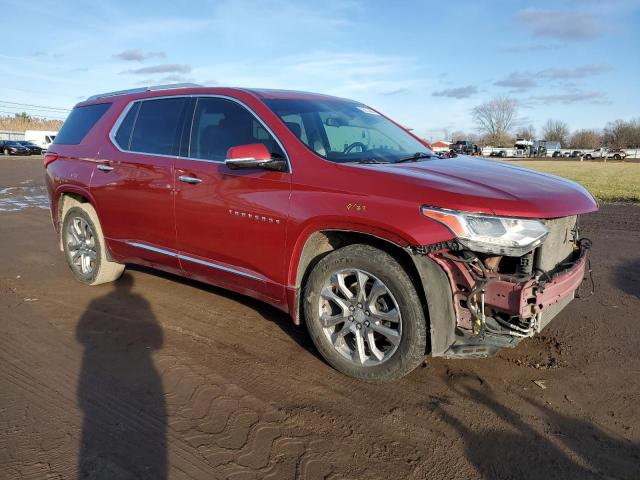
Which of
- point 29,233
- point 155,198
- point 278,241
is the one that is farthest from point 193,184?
point 29,233

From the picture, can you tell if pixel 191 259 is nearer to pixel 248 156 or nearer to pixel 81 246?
pixel 248 156

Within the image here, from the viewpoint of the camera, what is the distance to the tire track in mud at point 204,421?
2578mm

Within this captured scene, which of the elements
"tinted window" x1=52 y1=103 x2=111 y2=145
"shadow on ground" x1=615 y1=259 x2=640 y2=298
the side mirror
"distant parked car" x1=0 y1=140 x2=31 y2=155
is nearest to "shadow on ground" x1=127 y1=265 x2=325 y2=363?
the side mirror

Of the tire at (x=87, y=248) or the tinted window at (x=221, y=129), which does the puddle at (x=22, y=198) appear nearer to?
the tire at (x=87, y=248)

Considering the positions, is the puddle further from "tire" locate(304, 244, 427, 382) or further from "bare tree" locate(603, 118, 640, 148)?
"bare tree" locate(603, 118, 640, 148)

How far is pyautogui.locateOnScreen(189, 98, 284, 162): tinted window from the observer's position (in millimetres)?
4032

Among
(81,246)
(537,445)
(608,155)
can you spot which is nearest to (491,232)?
(537,445)

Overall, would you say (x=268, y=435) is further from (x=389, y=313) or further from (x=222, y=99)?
(x=222, y=99)

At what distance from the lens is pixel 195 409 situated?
3.10m

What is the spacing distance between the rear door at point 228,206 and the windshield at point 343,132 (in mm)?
255

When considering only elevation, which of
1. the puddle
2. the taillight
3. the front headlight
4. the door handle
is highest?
the taillight

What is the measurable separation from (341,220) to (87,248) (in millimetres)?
3524

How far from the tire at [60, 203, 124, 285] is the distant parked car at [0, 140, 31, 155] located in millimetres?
54361

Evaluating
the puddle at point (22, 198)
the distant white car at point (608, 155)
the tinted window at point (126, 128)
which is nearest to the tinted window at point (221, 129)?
the tinted window at point (126, 128)
